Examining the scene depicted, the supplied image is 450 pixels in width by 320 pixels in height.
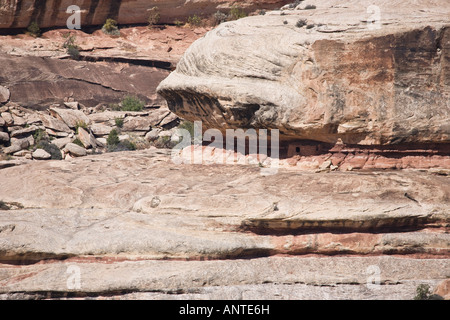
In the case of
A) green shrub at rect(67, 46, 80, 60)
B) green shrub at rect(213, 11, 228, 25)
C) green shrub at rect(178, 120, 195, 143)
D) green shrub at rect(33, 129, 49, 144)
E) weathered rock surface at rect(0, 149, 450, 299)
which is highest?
green shrub at rect(213, 11, 228, 25)

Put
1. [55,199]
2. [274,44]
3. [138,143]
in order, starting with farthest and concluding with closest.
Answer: [138,143] → [274,44] → [55,199]

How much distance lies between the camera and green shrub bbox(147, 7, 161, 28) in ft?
111

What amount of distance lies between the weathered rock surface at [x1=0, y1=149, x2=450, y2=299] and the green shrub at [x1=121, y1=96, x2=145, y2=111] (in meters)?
17.9

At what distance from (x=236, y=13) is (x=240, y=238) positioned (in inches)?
1007

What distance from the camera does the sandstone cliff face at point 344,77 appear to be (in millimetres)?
10719

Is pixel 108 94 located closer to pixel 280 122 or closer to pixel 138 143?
pixel 138 143

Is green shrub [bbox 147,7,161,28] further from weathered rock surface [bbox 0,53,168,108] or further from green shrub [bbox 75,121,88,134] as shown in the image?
green shrub [bbox 75,121,88,134]

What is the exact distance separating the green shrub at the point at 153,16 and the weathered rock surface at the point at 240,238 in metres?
24.8

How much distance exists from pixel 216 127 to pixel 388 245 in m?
4.88

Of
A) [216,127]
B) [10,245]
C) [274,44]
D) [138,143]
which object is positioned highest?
[274,44]

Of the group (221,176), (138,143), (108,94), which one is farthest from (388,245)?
(108,94)

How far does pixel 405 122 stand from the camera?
10828 mm

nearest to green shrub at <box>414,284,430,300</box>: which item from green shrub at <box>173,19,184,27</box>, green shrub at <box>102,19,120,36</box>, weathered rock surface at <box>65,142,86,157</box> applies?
weathered rock surface at <box>65,142,86,157</box>

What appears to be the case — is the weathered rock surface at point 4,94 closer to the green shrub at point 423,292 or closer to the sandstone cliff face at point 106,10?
the sandstone cliff face at point 106,10
